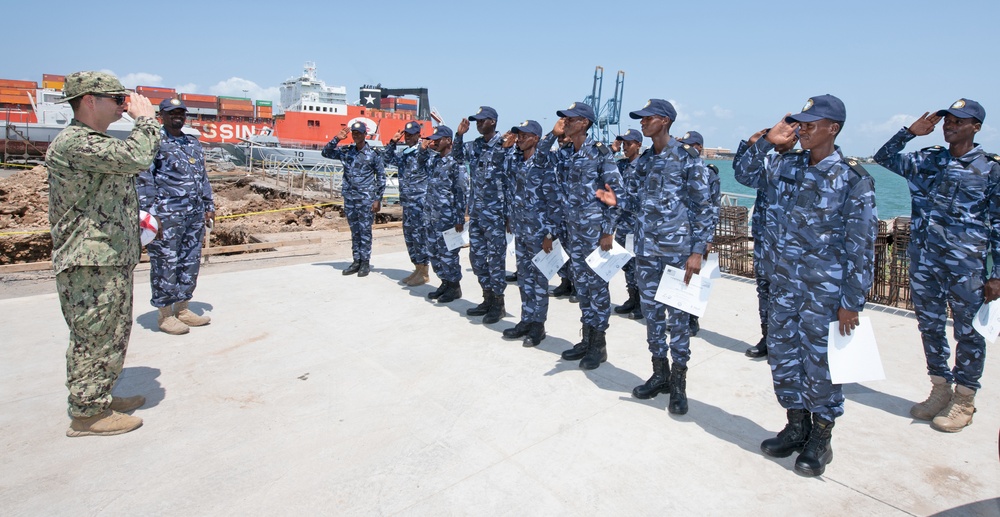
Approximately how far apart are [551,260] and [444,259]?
1925 mm

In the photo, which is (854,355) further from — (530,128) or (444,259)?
(444,259)

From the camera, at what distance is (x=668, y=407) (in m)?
3.75

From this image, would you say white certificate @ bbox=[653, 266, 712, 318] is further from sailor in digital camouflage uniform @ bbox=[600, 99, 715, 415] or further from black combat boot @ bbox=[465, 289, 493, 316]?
black combat boot @ bbox=[465, 289, 493, 316]

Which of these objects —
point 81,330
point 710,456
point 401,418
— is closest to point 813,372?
point 710,456

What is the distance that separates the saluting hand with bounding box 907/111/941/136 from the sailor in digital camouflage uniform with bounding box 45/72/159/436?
4558 mm

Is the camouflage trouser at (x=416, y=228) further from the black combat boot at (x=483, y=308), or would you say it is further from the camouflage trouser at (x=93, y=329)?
the camouflage trouser at (x=93, y=329)

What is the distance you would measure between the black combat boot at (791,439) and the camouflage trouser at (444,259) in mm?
3750

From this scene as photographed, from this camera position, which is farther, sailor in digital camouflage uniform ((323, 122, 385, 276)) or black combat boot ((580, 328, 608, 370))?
sailor in digital camouflage uniform ((323, 122, 385, 276))

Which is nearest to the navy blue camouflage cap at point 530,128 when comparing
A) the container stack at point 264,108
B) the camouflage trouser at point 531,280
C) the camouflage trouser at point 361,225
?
the camouflage trouser at point 531,280

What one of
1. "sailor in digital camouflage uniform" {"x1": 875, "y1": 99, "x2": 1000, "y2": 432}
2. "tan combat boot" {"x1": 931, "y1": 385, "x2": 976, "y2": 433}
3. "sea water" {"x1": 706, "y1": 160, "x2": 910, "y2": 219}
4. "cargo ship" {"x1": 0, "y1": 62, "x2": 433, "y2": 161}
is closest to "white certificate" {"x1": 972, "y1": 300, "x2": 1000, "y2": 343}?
"sailor in digital camouflage uniform" {"x1": 875, "y1": 99, "x2": 1000, "y2": 432}

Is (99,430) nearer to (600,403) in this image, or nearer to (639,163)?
(600,403)

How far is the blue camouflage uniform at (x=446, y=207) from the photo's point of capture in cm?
631

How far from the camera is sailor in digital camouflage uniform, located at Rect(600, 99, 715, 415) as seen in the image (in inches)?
146

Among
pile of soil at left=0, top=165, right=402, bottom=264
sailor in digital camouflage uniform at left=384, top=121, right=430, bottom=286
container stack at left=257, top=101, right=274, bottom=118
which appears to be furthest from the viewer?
container stack at left=257, top=101, right=274, bottom=118
